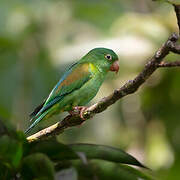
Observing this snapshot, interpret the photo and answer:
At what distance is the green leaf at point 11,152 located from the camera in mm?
1403

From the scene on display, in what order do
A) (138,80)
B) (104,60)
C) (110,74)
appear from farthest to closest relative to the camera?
(110,74) < (104,60) < (138,80)

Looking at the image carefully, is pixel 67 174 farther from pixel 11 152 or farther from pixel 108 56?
pixel 108 56

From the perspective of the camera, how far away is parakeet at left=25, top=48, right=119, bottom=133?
3.47 meters

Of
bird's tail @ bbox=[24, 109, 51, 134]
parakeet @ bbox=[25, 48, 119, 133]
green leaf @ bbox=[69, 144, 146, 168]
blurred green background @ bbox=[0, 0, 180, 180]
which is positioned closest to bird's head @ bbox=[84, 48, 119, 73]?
parakeet @ bbox=[25, 48, 119, 133]

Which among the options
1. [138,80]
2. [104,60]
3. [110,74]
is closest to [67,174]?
[138,80]

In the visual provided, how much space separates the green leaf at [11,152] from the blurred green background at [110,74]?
2692 mm

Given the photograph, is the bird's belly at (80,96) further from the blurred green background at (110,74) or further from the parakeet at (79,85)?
the blurred green background at (110,74)

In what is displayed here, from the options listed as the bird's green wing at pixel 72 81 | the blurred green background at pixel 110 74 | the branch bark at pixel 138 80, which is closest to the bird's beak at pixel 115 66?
the bird's green wing at pixel 72 81

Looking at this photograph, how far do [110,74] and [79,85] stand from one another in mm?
1658

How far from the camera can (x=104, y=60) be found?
12.7 ft

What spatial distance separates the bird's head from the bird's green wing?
0.08 meters

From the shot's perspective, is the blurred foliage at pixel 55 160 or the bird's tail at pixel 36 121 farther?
the bird's tail at pixel 36 121

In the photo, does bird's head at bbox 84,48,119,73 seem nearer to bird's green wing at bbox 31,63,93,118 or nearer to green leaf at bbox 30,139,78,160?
bird's green wing at bbox 31,63,93,118

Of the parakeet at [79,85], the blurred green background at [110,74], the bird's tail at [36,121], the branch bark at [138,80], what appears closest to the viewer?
the branch bark at [138,80]
